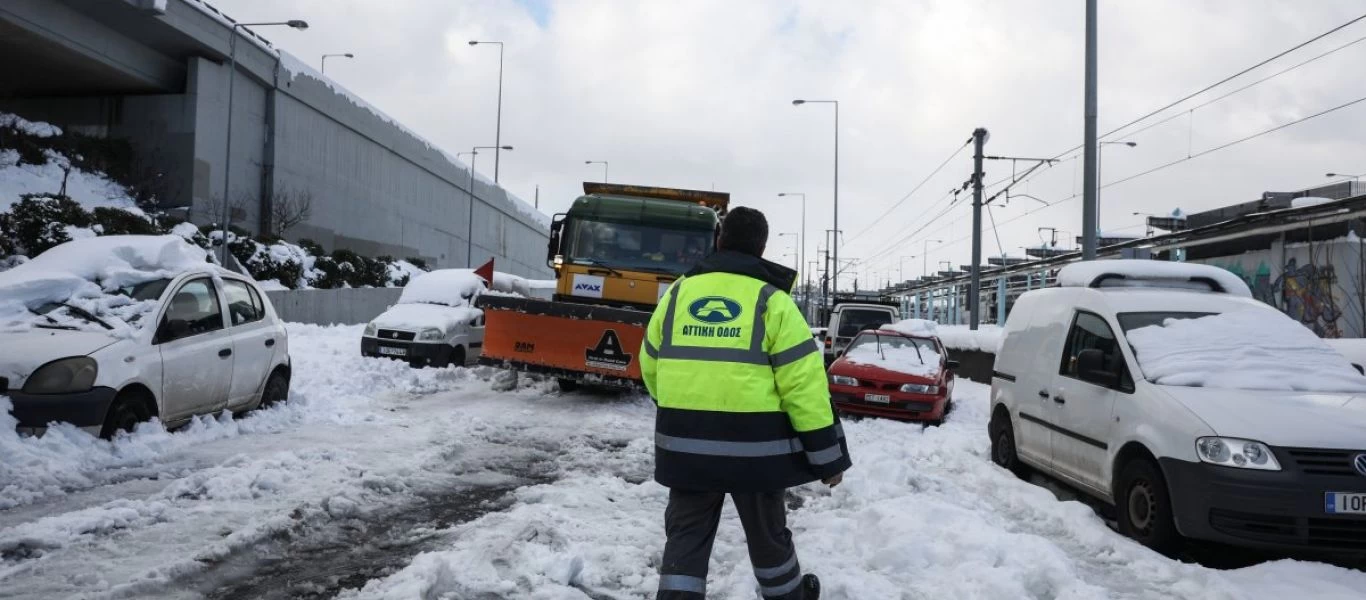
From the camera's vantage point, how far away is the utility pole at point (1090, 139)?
531 inches

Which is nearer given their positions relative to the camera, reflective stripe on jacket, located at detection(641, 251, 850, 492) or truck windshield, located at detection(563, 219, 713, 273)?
reflective stripe on jacket, located at detection(641, 251, 850, 492)

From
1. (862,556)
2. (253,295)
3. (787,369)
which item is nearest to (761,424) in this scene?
(787,369)

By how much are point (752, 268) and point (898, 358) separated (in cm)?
1036

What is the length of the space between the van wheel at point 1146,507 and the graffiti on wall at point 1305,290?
60.4ft

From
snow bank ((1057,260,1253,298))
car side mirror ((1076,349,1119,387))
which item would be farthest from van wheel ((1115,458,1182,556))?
snow bank ((1057,260,1253,298))

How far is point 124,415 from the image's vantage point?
682cm

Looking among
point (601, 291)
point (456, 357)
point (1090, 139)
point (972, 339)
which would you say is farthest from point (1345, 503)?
point (972, 339)

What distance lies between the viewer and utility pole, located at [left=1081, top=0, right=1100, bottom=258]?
1350cm

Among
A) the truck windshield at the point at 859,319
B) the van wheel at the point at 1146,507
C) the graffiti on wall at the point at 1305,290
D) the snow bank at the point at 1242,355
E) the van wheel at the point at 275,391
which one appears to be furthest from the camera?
the truck windshield at the point at 859,319

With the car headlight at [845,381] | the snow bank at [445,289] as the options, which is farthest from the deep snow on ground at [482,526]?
the snow bank at [445,289]

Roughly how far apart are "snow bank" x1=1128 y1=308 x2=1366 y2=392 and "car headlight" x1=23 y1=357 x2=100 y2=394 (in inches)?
296

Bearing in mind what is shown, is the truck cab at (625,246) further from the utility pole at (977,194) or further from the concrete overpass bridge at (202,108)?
the concrete overpass bridge at (202,108)

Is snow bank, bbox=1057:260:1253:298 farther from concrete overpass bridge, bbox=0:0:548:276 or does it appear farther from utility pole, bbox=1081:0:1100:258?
concrete overpass bridge, bbox=0:0:548:276

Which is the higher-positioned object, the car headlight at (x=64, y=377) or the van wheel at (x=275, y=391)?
the car headlight at (x=64, y=377)
